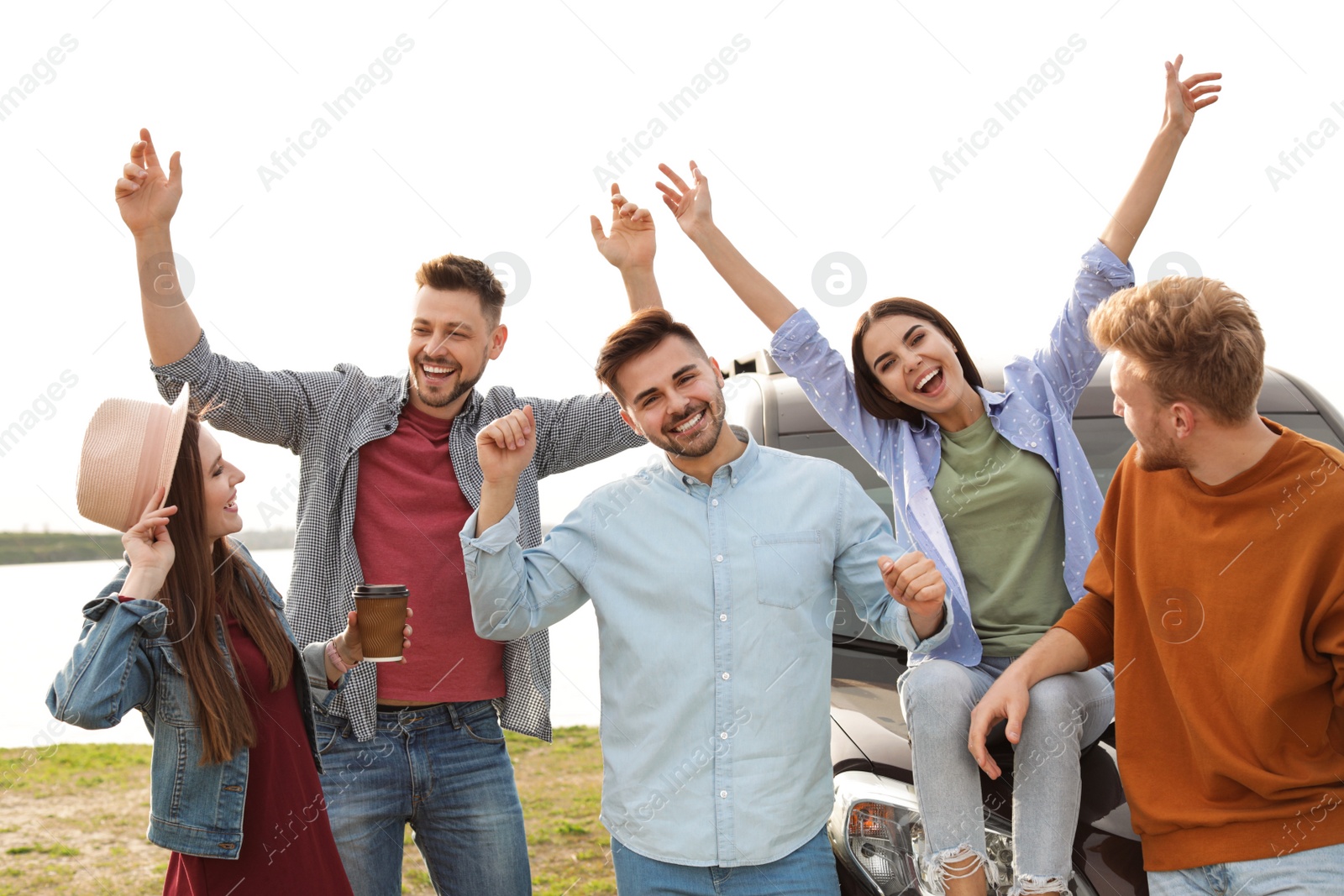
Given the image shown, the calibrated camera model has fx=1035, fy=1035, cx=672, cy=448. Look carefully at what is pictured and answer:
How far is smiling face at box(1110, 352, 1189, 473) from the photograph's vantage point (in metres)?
2.36

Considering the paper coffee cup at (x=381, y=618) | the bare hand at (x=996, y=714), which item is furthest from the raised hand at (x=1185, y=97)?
the paper coffee cup at (x=381, y=618)

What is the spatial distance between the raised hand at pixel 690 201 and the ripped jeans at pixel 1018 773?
1.54m

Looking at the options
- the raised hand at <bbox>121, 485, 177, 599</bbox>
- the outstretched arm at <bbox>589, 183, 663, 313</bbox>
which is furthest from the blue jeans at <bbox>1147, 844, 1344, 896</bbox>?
the raised hand at <bbox>121, 485, 177, 599</bbox>

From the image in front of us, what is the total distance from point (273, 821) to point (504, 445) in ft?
3.42

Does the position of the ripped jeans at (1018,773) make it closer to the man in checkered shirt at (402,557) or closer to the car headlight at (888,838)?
the car headlight at (888,838)

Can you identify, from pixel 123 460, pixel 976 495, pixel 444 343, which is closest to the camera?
pixel 123 460

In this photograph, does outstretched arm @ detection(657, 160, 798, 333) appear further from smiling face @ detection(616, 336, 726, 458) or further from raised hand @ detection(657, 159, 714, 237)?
smiling face @ detection(616, 336, 726, 458)

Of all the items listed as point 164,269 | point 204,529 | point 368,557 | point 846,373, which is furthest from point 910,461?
point 164,269

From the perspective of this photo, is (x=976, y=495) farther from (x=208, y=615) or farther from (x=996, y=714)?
(x=208, y=615)

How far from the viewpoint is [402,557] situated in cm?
297

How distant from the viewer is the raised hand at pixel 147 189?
2766 millimetres

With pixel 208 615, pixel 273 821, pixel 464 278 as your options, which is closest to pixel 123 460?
pixel 208 615

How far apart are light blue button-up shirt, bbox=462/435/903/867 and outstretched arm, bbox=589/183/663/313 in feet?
2.47

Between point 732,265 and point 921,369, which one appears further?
point 732,265
